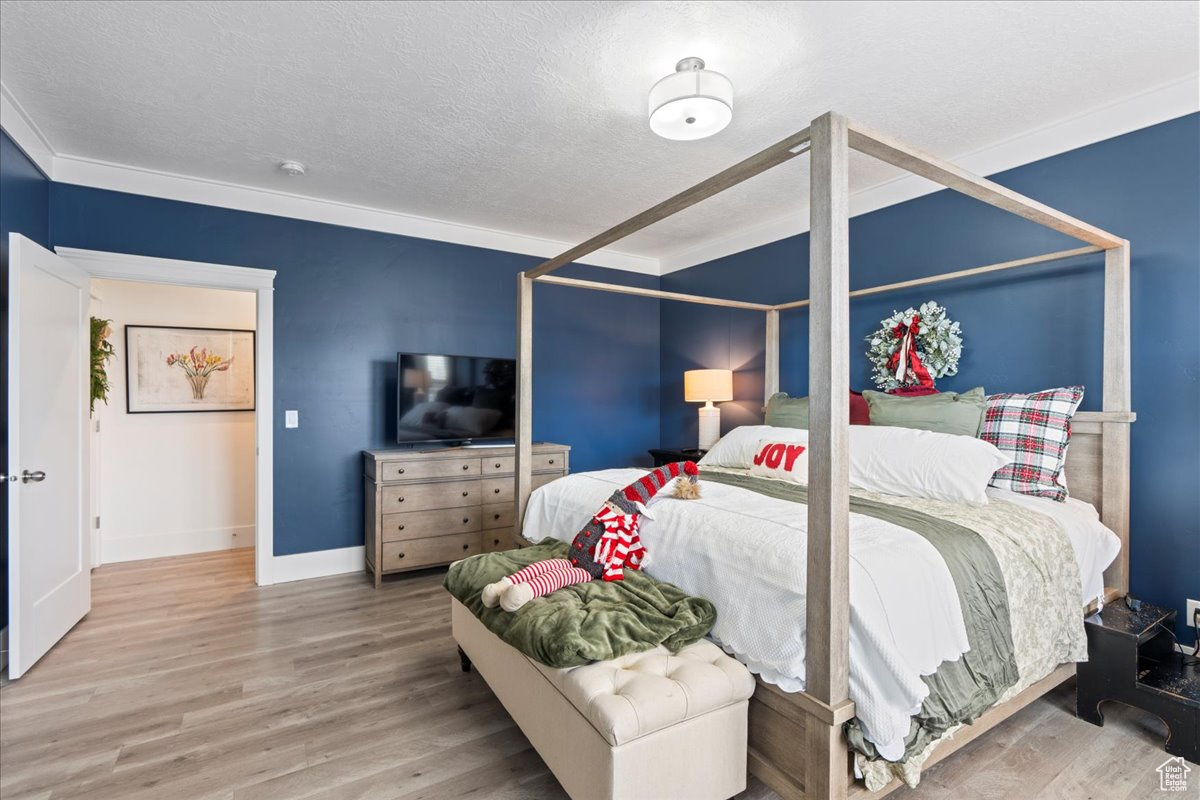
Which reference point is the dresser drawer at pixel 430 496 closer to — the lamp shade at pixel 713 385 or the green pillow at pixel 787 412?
the lamp shade at pixel 713 385

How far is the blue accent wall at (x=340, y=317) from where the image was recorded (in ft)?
11.7

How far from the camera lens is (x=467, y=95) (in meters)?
2.60

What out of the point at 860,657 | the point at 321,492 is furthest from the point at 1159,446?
the point at 321,492

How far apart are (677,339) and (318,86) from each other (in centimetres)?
356

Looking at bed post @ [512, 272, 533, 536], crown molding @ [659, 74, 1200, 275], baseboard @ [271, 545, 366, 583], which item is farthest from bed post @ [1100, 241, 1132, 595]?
baseboard @ [271, 545, 366, 583]

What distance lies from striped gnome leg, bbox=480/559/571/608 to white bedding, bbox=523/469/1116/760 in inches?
14.3

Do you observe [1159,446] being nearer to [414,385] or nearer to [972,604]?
[972,604]

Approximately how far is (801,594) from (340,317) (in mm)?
3667

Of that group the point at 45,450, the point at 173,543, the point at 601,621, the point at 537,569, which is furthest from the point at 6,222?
the point at 601,621

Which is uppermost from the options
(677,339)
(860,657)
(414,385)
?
(677,339)

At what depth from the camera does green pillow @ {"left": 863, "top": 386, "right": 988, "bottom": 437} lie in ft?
9.30

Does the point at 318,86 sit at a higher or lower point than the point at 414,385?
higher

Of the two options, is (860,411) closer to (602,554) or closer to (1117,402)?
(1117,402)

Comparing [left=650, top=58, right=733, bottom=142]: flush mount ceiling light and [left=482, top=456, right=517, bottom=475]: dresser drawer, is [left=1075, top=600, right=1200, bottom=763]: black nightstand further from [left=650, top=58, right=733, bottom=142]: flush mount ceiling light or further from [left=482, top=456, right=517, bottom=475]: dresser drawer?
[left=482, top=456, right=517, bottom=475]: dresser drawer
